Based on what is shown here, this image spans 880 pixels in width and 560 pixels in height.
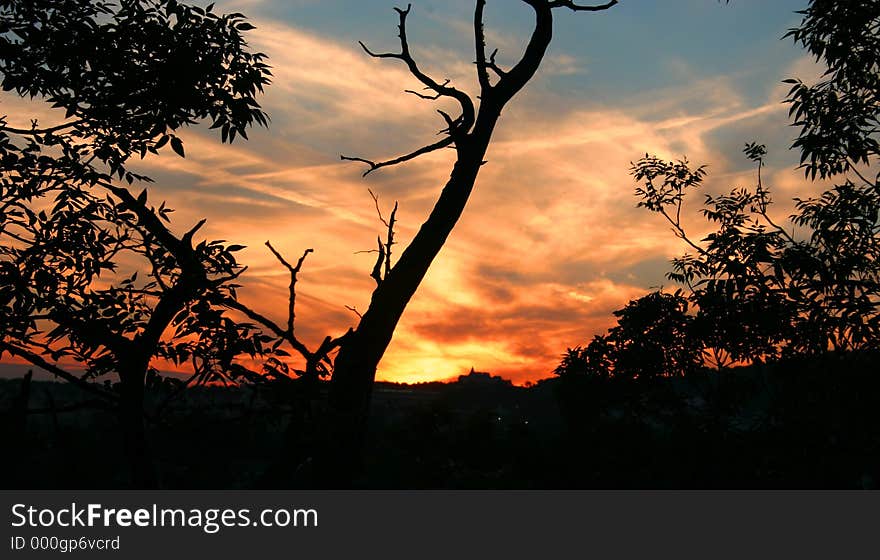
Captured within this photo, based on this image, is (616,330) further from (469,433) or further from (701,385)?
(469,433)

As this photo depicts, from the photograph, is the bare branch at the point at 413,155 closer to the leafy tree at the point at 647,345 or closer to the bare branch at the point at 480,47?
the bare branch at the point at 480,47

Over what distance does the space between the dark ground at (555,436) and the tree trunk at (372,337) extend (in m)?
0.31

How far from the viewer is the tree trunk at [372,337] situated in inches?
250

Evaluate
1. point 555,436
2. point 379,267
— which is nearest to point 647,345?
point 555,436

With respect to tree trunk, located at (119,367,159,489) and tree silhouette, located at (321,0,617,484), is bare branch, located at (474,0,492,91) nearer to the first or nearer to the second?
tree silhouette, located at (321,0,617,484)

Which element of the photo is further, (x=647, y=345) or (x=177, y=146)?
(x=647, y=345)

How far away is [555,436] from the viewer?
28.9 metres

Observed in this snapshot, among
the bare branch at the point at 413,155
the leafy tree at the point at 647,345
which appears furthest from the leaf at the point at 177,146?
the leafy tree at the point at 647,345

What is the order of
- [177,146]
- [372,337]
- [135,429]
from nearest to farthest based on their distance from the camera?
[135,429]
[372,337]
[177,146]

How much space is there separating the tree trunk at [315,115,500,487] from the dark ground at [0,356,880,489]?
1.01ft

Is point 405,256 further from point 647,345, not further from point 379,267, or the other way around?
point 647,345

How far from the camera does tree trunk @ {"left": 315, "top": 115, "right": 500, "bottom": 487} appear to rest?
6.36 meters

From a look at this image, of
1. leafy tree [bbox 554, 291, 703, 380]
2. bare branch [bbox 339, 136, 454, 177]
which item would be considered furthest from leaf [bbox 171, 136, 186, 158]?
leafy tree [bbox 554, 291, 703, 380]

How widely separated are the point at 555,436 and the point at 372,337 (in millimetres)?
23350
